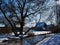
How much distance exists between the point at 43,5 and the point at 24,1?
7.60 ft

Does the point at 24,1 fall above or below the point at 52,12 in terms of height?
above

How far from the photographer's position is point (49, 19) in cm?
2280

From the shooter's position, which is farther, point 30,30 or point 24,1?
point 30,30

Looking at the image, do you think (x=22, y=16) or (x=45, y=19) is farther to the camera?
(x=45, y=19)

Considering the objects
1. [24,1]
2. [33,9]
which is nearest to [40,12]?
[33,9]

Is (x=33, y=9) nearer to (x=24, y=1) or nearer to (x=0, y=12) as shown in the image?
(x=24, y=1)

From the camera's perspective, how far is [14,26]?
2167 centimetres

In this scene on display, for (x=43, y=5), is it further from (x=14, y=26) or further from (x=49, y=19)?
(x=14, y=26)

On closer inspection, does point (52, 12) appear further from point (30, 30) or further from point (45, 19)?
point (30, 30)

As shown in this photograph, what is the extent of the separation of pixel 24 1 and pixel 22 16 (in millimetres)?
1711

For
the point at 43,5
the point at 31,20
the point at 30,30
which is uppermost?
the point at 43,5

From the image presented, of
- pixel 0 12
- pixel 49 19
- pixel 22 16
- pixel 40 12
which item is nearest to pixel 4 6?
pixel 0 12

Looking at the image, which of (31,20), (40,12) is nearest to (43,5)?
(40,12)

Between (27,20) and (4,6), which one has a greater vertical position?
(4,6)
